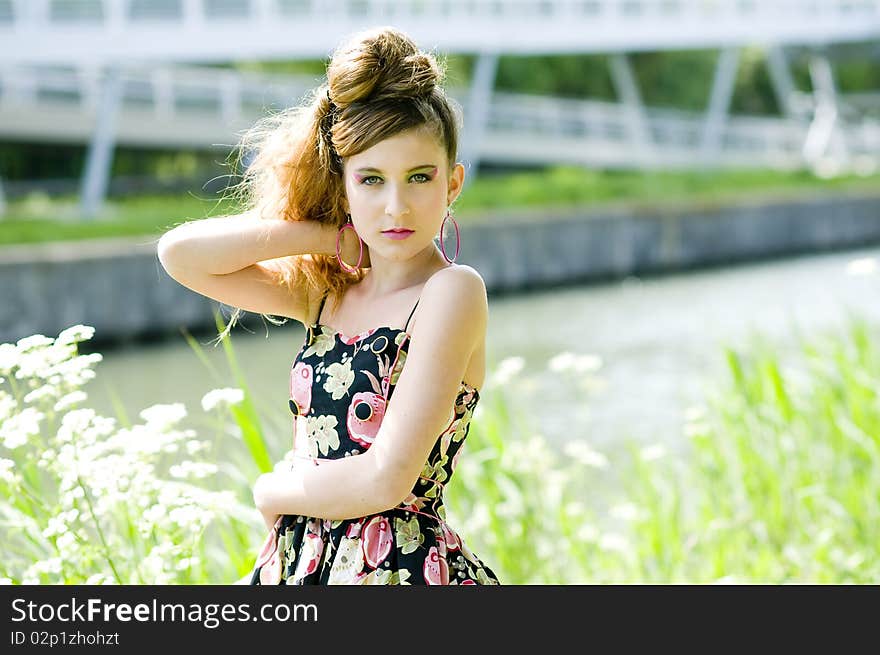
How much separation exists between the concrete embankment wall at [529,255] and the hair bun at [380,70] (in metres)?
4.67

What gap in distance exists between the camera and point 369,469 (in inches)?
64.4

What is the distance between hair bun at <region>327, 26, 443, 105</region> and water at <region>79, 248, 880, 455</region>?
1.76 metres

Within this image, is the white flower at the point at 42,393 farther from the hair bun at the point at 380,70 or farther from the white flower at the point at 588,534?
the white flower at the point at 588,534

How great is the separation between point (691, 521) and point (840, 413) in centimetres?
62

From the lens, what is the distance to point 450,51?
2011 cm

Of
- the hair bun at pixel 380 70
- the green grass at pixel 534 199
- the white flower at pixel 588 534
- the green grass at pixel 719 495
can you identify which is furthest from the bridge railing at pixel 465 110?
the hair bun at pixel 380 70

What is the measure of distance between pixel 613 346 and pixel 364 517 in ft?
31.3

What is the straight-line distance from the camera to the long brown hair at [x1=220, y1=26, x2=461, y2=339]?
171cm

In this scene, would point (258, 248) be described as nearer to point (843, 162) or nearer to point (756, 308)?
point (756, 308)

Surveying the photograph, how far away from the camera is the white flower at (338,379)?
5.69ft

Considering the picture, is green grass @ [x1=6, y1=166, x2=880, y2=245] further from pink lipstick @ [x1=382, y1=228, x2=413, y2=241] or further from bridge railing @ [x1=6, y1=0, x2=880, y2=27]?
pink lipstick @ [x1=382, y1=228, x2=413, y2=241]

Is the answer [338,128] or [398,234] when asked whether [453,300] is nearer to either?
[398,234]

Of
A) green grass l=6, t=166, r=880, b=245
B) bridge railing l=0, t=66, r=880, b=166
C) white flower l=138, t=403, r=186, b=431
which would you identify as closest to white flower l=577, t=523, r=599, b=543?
white flower l=138, t=403, r=186, b=431
